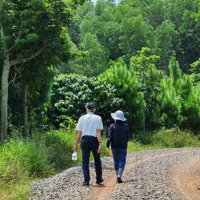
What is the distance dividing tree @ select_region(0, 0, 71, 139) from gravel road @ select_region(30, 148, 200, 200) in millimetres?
4548

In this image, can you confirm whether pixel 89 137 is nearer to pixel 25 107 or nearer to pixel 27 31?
pixel 27 31

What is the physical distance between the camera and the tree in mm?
17375

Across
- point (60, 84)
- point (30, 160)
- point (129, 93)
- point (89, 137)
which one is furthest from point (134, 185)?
point (129, 93)

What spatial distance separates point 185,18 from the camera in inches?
3620

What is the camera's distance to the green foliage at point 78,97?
86.6 feet

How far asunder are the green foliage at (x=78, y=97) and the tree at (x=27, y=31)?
812 cm

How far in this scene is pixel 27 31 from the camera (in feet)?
57.3

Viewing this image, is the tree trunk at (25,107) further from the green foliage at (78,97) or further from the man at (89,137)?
the man at (89,137)

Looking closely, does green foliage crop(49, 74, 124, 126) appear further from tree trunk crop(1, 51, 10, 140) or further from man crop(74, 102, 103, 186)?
man crop(74, 102, 103, 186)

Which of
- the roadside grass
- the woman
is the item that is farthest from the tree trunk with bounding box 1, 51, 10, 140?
the woman

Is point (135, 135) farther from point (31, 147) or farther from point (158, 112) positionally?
point (31, 147)

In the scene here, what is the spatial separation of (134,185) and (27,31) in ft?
25.2

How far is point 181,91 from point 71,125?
15.2 meters

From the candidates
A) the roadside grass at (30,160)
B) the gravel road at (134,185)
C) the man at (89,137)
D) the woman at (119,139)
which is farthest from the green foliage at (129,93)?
the man at (89,137)
